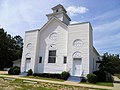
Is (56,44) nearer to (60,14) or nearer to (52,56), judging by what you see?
(52,56)

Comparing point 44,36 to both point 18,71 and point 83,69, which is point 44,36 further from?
point 83,69

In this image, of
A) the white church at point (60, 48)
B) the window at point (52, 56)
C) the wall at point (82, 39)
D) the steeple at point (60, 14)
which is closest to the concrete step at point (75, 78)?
the white church at point (60, 48)

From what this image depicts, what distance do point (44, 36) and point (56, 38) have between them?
2.43 metres

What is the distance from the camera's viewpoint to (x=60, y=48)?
65.5ft

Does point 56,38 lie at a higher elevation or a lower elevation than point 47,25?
lower

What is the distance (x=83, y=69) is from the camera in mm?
17203

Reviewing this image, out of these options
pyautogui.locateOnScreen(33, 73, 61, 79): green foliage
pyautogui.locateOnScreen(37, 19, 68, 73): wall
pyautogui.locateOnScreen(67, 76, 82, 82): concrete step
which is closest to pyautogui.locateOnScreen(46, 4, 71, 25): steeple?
pyautogui.locateOnScreen(37, 19, 68, 73): wall

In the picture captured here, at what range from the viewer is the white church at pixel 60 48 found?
58.4ft

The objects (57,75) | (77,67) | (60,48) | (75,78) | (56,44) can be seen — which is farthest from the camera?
(56,44)

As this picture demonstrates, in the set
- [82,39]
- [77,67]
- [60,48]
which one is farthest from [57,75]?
[82,39]

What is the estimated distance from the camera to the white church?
17.8 m

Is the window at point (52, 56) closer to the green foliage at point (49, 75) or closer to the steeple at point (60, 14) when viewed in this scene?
the green foliage at point (49, 75)

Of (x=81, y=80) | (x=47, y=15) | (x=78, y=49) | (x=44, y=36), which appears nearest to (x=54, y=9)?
(x=47, y=15)

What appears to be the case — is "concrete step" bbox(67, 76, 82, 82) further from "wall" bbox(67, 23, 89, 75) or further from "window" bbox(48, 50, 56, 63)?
"window" bbox(48, 50, 56, 63)
